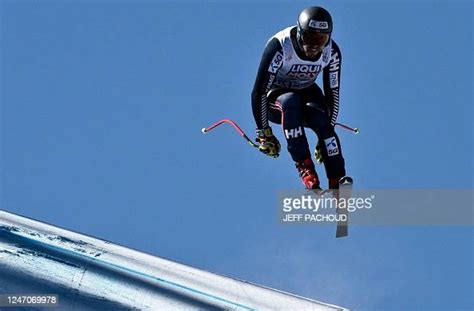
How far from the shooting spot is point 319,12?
1215 cm

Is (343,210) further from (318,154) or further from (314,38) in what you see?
(314,38)

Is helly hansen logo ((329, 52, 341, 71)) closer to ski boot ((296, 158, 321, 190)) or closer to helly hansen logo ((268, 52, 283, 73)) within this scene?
helly hansen logo ((268, 52, 283, 73))

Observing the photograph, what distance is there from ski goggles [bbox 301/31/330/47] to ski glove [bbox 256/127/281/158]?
4.10 ft

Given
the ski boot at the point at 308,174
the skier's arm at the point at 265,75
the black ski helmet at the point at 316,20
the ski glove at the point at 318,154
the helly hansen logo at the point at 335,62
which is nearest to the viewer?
the black ski helmet at the point at 316,20

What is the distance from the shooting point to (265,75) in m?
12.6

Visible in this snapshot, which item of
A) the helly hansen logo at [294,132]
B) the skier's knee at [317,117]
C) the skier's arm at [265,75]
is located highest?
the skier's arm at [265,75]

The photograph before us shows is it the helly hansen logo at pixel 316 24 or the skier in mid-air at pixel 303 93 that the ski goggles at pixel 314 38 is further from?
the helly hansen logo at pixel 316 24

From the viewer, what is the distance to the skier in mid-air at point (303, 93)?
12.3m

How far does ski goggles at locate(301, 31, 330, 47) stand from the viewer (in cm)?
1230

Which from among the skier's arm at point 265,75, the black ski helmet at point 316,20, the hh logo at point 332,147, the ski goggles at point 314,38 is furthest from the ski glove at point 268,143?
the black ski helmet at point 316,20

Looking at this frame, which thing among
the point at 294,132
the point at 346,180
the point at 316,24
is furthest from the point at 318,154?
the point at 316,24

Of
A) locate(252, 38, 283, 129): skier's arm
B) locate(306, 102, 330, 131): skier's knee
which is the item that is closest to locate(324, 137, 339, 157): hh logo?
locate(306, 102, 330, 131): skier's knee

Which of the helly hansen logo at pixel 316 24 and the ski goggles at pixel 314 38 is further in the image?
the ski goggles at pixel 314 38

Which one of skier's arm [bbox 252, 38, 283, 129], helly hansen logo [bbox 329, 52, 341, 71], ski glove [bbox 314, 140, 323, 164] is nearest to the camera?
skier's arm [bbox 252, 38, 283, 129]
